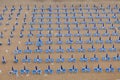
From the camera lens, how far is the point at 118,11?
43344mm

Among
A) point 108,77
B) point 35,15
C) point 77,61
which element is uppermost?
point 35,15

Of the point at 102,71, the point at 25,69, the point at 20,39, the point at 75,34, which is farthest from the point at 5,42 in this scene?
the point at 102,71

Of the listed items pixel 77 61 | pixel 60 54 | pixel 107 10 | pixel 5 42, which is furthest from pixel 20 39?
pixel 107 10

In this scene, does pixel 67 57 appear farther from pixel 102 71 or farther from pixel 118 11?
pixel 118 11

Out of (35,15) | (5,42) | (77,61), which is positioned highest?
(35,15)

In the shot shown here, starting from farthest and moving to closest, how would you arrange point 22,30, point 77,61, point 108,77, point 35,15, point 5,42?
point 35,15 < point 22,30 < point 5,42 < point 77,61 < point 108,77

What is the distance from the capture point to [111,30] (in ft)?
123

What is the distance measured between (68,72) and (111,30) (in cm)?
1197

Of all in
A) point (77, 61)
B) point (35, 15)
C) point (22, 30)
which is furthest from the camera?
point (35, 15)

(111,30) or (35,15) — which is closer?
(111,30)

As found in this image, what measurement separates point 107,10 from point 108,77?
60.1 ft

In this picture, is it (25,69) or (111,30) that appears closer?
(25,69)

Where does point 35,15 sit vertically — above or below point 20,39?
above

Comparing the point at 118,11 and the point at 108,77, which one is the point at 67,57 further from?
the point at 118,11
